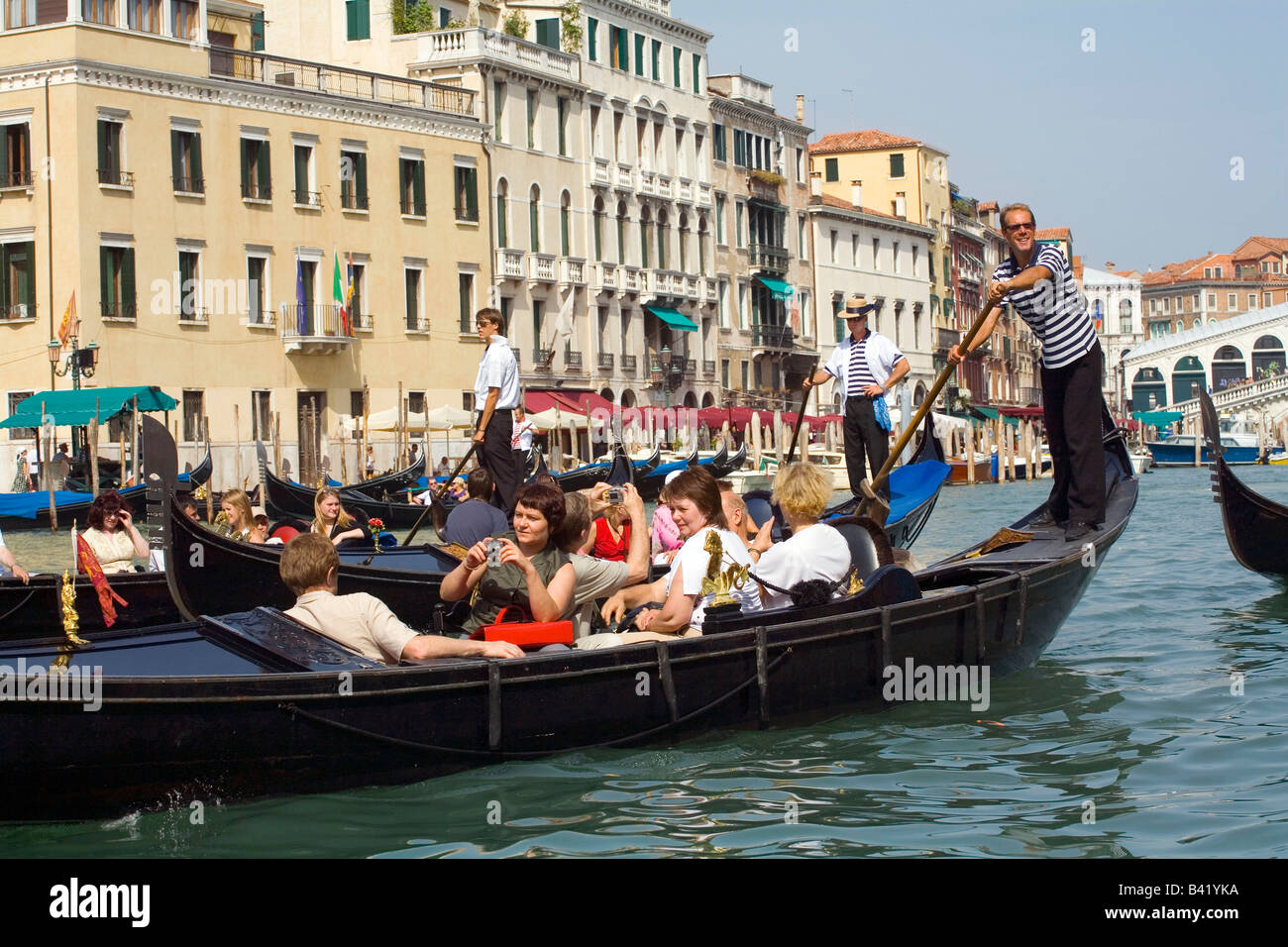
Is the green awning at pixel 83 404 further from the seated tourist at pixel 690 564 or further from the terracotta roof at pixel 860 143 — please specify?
the terracotta roof at pixel 860 143

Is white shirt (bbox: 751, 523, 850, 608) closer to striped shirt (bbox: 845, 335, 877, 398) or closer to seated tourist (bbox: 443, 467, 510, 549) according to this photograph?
seated tourist (bbox: 443, 467, 510, 549)

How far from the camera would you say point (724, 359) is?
109ft

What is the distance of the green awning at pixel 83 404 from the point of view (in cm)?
1803

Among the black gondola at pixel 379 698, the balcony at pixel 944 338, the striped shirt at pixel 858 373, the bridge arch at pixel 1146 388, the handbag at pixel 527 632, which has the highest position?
the balcony at pixel 944 338

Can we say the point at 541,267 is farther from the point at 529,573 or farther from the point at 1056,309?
the point at 529,573

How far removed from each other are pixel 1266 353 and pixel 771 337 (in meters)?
33.2

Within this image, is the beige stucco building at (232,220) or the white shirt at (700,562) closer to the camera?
the white shirt at (700,562)

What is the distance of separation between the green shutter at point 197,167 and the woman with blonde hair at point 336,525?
13.2 metres

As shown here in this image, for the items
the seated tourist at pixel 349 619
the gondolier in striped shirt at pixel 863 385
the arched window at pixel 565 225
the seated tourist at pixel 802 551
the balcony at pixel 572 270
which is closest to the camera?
the seated tourist at pixel 349 619

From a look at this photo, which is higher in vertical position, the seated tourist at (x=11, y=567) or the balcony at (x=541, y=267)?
the balcony at (x=541, y=267)

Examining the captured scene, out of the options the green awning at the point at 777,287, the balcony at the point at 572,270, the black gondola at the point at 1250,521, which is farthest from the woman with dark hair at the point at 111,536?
the green awning at the point at 777,287

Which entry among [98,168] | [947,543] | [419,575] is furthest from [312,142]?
[419,575]
